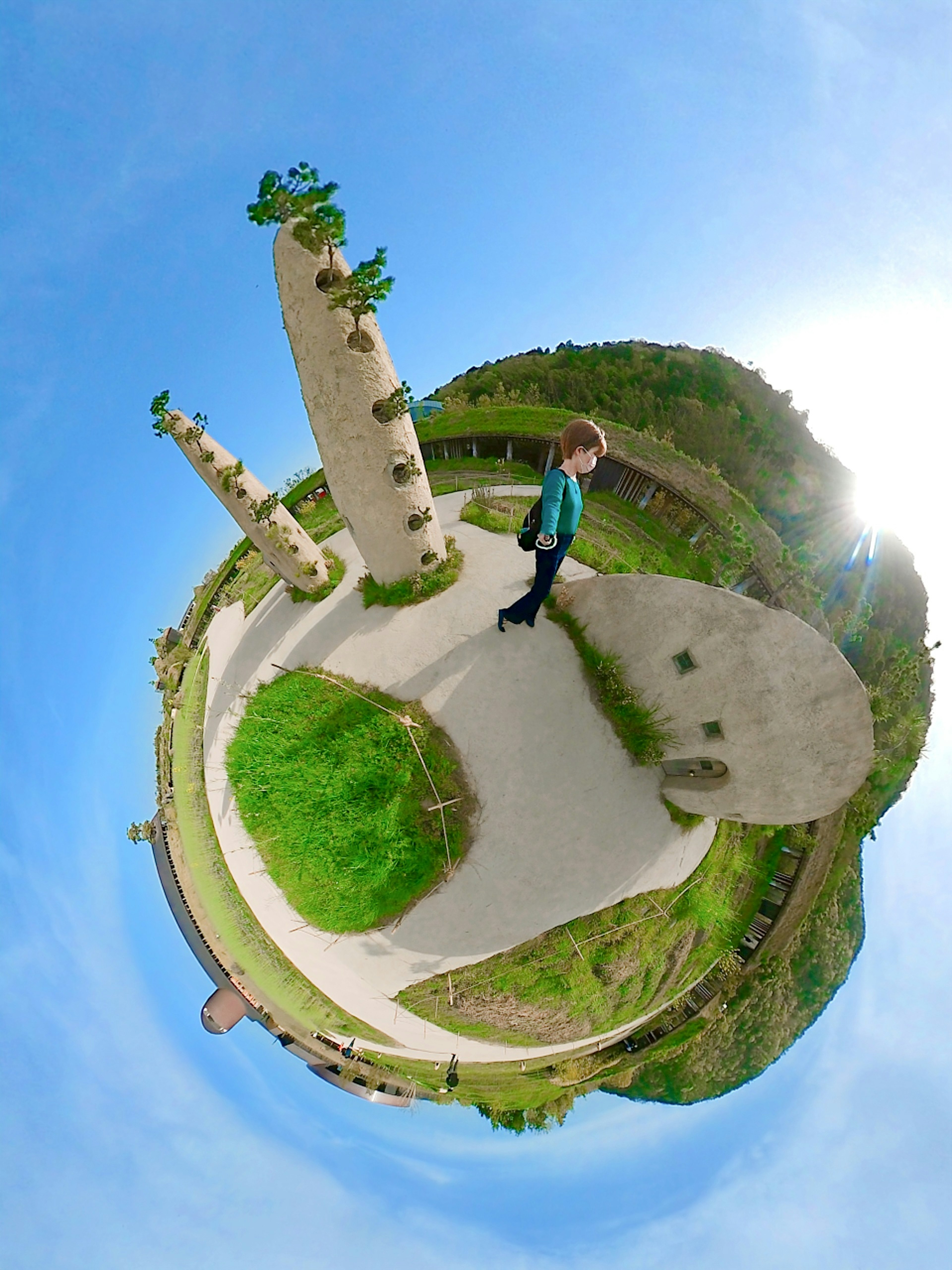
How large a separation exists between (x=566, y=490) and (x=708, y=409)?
24.0ft

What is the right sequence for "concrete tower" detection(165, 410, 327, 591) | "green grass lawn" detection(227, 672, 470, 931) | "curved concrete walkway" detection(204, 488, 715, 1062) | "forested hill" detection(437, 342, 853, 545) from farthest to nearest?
"forested hill" detection(437, 342, 853, 545)
"curved concrete walkway" detection(204, 488, 715, 1062)
"green grass lawn" detection(227, 672, 470, 931)
"concrete tower" detection(165, 410, 327, 591)

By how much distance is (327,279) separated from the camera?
551 centimetres

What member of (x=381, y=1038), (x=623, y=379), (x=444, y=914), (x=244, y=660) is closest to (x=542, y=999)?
(x=444, y=914)

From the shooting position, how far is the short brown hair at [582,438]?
17.4 feet

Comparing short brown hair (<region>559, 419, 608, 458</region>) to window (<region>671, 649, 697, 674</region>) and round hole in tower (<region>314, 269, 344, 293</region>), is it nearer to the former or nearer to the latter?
window (<region>671, 649, 697, 674</region>)

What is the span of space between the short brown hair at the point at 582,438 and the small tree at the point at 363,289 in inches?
88.9

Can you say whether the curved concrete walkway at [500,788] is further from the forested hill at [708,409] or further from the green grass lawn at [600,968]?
the forested hill at [708,409]

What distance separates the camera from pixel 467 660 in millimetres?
8211

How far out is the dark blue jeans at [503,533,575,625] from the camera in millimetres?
6156

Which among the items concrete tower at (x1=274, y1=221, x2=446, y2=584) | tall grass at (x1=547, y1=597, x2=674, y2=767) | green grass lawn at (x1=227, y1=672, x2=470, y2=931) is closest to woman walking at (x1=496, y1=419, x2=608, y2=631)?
tall grass at (x1=547, y1=597, x2=674, y2=767)

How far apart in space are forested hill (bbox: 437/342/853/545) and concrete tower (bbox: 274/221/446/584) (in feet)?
18.3

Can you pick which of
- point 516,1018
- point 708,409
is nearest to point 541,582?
point 708,409

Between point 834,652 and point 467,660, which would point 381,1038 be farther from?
point 834,652

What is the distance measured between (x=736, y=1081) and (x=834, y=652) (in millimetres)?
10150
